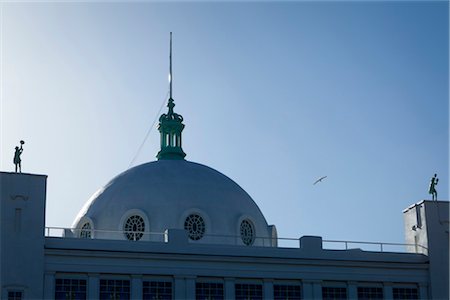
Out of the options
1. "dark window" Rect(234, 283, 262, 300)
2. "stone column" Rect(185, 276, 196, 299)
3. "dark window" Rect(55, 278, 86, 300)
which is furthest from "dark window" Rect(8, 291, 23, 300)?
"dark window" Rect(234, 283, 262, 300)

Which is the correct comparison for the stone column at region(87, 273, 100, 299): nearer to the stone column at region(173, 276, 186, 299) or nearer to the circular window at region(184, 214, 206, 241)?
the stone column at region(173, 276, 186, 299)

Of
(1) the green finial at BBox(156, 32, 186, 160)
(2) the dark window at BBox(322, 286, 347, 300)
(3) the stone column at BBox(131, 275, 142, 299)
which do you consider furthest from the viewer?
(1) the green finial at BBox(156, 32, 186, 160)

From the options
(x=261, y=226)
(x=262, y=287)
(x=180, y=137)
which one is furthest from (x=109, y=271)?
(x=180, y=137)

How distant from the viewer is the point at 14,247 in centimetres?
5256

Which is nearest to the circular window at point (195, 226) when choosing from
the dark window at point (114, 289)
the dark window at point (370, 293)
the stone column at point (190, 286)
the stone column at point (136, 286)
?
the stone column at point (190, 286)

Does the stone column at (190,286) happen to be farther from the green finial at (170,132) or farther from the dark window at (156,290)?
the green finial at (170,132)

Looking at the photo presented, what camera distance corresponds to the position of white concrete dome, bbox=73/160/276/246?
202ft

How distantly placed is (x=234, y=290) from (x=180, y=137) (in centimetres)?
1836

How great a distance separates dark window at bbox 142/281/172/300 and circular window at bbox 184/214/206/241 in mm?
6969

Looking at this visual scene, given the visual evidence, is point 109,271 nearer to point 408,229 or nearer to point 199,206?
point 199,206

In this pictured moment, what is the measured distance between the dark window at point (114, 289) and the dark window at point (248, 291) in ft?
20.2

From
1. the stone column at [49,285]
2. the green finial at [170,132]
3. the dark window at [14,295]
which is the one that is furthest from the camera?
the green finial at [170,132]

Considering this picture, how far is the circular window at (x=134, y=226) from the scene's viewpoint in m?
61.1

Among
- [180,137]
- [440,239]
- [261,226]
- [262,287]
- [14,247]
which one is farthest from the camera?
[180,137]
